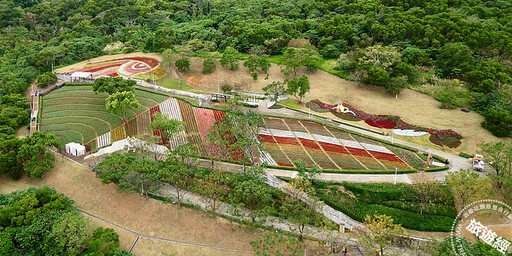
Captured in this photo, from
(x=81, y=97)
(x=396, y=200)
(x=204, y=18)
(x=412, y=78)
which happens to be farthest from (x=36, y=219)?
(x=204, y=18)

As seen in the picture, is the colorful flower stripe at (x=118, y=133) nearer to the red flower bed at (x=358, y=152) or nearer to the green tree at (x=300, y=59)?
the red flower bed at (x=358, y=152)

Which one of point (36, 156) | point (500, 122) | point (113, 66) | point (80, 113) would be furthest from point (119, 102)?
point (500, 122)

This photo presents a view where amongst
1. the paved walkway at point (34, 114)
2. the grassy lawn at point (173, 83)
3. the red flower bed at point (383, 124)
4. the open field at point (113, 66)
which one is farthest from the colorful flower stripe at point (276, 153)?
the open field at point (113, 66)

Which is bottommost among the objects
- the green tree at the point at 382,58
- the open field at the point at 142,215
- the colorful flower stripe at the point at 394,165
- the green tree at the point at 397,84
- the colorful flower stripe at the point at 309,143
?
the open field at the point at 142,215

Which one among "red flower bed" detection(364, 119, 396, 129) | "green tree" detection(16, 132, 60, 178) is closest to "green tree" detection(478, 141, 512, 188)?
→ "red flower bed" detection(364, 119, 396, 129)

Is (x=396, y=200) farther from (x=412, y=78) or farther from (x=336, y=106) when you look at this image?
(x=412, y=78)

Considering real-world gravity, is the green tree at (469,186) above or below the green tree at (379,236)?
above

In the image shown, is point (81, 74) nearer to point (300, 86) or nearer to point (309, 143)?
point (300, 86)
